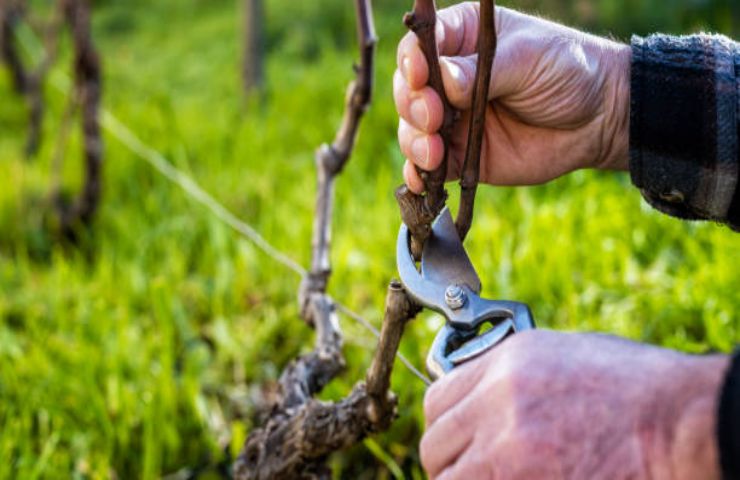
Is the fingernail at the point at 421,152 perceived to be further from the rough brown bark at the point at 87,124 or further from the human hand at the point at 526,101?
the rough brown bark at the point at 87,124

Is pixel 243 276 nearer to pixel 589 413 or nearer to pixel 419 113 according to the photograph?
pixel 419 113

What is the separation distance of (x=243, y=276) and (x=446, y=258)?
51.3 inches

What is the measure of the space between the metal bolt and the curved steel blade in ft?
0.16

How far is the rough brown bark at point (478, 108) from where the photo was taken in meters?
0.94

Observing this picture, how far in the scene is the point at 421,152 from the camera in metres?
1.07

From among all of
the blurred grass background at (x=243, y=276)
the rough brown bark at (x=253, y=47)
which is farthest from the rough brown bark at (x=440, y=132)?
the rough brown bark at (x=253, y=47)

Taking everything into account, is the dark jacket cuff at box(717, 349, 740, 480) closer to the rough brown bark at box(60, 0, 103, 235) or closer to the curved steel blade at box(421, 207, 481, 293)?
the curved steel blade at box(421, 207, 481, 293)

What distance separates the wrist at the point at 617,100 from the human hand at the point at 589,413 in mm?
546

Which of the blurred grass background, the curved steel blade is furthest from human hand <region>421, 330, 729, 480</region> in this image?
the blurred grass background

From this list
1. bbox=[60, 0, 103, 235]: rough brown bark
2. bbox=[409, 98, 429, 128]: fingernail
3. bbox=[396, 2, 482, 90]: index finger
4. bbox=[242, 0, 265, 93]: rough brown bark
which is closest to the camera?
bbox=[409, 98, 429, 128]: fingernail

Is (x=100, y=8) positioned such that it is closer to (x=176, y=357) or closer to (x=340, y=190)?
(x=340, y=190)

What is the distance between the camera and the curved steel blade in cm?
106

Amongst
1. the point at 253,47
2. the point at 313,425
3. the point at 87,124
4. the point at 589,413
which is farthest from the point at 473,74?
the point at 253,47

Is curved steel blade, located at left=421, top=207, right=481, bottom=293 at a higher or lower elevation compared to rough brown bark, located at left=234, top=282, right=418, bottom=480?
higher
